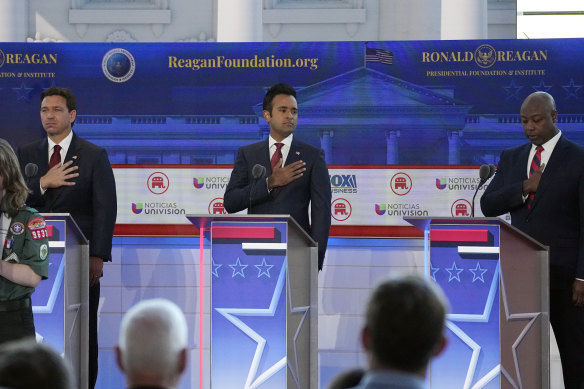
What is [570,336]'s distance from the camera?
196 inches

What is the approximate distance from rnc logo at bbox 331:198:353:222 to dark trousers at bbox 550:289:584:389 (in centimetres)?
200

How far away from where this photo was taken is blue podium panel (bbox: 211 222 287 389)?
4777mm

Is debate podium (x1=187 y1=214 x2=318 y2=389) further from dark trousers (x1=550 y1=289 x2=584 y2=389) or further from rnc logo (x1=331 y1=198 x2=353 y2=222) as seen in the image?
rnc logo (x1=331 y1=198 x2=353 y2=222)

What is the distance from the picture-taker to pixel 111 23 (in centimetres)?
1275

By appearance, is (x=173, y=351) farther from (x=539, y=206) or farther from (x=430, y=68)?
(x=430, y=68)

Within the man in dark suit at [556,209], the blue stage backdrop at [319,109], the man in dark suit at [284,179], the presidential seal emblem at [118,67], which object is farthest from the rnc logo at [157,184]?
the man in dark suit at [556,209]

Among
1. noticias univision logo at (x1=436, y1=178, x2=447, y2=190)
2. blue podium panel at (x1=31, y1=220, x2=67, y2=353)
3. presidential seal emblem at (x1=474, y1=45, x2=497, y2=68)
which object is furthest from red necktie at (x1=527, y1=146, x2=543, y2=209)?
blue podium panel at (x1=31, y1=220, x2=67, y2=353)

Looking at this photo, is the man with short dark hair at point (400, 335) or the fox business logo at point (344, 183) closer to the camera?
the man with short dark hair at point (400, 335)

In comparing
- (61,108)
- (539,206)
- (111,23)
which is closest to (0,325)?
(61,108)

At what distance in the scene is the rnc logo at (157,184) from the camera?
6.86 meters

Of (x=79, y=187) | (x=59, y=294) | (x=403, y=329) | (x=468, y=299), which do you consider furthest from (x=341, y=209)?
(x=403, y=329)

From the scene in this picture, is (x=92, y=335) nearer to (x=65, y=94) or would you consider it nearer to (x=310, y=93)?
(x=65, y=94)

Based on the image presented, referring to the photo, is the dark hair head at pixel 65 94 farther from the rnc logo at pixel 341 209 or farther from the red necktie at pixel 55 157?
the rnc logo at pixel 341 209

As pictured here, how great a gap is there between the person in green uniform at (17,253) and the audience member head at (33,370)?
7.68 feet
